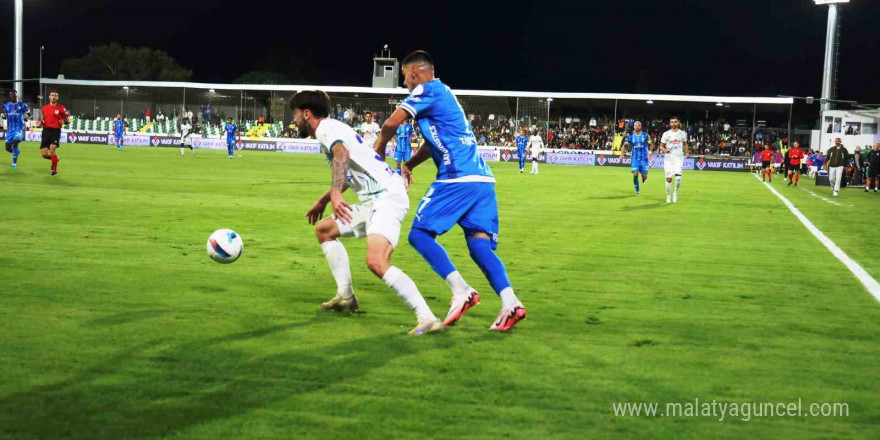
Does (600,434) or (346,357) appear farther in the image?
(346,357)

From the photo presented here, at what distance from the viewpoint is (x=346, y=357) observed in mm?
5461

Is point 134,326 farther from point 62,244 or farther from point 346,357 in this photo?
point 62,244

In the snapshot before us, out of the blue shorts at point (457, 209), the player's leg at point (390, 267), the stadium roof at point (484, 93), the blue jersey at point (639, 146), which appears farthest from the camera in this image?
the stadium roof at point (484, 93)

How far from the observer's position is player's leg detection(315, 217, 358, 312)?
22.8 ft

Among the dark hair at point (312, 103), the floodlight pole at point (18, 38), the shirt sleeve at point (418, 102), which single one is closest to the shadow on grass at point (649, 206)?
the shirt sleeve at point (418, 102)

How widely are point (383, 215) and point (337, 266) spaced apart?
898mm

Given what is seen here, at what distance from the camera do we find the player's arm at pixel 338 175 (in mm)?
5961

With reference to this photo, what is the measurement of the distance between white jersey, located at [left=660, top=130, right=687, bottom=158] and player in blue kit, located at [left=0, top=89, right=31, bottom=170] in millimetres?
19213

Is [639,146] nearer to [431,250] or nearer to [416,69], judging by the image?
[416,69]

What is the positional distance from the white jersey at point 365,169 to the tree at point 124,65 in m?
110

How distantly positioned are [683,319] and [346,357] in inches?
123

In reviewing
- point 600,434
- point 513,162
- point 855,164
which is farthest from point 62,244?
point 513,162

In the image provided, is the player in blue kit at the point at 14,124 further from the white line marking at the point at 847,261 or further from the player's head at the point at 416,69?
the player's head at the point at 416,69

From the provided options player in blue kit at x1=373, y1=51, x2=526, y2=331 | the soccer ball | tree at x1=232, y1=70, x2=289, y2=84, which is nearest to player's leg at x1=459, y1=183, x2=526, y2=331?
player in blue kit at x1=373, y1=51, x2=526, y2=331
